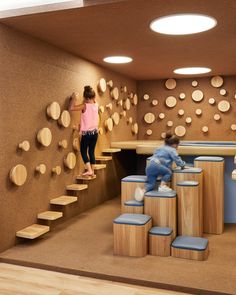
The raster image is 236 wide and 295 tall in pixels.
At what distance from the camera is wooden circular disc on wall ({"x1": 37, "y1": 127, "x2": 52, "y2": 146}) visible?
390 cm

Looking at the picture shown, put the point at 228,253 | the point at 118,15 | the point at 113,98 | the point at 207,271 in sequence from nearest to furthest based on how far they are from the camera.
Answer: the point at 207,271, the point at 118,15, the point at 228,253, the point at 113,98

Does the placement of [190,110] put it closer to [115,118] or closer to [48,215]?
[115,118]

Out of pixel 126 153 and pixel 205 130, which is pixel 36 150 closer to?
pixel 126 153

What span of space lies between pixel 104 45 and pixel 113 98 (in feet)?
6.16

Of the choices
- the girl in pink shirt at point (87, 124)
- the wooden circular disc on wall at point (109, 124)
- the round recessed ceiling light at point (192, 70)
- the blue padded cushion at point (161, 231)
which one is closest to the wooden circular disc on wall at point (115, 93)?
the wooden circular disc on wall at point (109, 124)

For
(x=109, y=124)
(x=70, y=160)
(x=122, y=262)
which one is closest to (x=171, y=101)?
(x=109, y=124)

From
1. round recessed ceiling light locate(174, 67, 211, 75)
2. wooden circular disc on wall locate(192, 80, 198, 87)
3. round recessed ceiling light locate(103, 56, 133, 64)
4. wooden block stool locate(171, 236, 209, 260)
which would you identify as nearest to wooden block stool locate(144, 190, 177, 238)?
wooden block stool locate(171, 236, 209, 260)

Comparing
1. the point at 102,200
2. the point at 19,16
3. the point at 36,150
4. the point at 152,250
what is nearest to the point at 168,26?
the point at 19,16

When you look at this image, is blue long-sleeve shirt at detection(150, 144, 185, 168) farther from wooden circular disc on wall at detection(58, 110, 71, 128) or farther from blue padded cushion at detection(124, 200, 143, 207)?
wooden circular disc on wall at detection(58, 110, 71, 128)

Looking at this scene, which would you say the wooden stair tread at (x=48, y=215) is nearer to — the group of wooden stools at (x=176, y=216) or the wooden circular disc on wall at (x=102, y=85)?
the group of wooden stools at (x=176, y=216)

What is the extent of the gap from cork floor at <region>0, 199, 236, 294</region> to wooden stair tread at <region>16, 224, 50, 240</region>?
0.12 meters

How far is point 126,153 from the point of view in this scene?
6762mm

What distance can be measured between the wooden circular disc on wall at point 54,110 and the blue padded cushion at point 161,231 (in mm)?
1764

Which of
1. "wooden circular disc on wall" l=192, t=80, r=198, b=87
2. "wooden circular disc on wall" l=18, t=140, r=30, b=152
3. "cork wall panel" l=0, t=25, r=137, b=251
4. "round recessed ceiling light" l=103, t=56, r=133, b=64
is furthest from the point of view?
"wooden circular disc on wall" l=192, t=80, r=198, b=87
